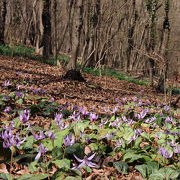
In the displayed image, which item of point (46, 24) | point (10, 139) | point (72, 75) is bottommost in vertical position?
point (10, 139)

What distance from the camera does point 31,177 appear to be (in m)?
1.60

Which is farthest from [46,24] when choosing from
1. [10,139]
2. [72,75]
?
[10,139]

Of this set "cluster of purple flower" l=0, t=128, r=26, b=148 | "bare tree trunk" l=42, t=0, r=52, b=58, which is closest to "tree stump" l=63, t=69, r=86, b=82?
"bare tree trunk" l=42, t=0, r=52, b=58

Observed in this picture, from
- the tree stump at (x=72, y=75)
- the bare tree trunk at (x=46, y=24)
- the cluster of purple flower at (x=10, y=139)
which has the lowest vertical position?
the cluster of purple flower at (x=10, y=139)

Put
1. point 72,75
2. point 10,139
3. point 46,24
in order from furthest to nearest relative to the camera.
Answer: point 46,24 → point 72,75 → point 10,139

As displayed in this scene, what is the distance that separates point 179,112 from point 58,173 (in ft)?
14.8

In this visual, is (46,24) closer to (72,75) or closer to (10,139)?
(72,75)

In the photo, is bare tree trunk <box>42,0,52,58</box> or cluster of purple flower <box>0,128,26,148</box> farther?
bare tree trunk <box>42,0,52,58</box>

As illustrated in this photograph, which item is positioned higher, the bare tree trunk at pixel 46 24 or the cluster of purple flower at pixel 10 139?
the bare tree trunk at pixel 46 24

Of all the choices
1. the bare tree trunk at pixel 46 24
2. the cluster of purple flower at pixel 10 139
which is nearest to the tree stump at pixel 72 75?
the bare tree trunk at pixel 46 24

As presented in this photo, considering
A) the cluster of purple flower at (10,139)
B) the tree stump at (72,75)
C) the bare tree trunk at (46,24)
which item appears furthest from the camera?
the bare tree trunk at (46,24)

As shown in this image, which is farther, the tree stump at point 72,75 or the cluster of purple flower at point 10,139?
the tree stump at point 72,75

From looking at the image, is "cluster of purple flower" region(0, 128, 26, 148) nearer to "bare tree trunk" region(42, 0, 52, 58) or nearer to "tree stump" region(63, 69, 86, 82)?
"tree stump" region(63, 69, 86, 82)

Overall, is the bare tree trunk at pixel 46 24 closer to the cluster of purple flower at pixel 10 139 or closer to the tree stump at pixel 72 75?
the tree stump at pixel 72 75
